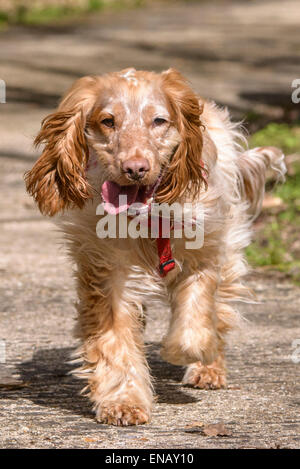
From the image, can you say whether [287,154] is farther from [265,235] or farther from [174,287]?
[174,287]

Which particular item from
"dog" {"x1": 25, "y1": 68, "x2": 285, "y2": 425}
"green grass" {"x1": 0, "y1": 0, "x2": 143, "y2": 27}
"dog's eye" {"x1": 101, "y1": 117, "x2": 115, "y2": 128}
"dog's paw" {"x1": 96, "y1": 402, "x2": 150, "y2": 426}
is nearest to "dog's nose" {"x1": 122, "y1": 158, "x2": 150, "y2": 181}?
"dog" {"x1": 25, "y1": 68, "x2": 285, "y2": 425}

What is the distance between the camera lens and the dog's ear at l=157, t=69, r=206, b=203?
15.5 feet

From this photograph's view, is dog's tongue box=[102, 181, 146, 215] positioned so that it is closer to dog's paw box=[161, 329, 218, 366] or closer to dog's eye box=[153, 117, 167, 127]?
dog's eye box=[153, 117, 167, 127]

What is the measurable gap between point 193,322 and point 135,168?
99cm

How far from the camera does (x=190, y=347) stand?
16.1 feet

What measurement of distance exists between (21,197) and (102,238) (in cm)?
539

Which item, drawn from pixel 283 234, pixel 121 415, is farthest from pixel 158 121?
pixel 283 234

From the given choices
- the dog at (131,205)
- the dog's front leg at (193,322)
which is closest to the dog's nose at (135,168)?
the dog at (131,205)

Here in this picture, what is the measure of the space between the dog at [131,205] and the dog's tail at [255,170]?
534 millimetres

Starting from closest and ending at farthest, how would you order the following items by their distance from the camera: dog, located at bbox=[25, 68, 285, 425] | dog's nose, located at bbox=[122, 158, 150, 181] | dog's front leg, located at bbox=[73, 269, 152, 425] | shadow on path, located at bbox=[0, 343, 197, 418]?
dog's nose, located at bbox=[122, 158, 150, 181], dog, located at bbox=[25, 68, 285, 425], dog's front leg, located at bbox=[73, 269, 152, 425], shadow on path, located at bbox=[0, 343, 197, 418]

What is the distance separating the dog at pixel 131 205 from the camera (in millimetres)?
4626

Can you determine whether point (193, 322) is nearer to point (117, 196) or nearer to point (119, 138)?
point (117, 196)

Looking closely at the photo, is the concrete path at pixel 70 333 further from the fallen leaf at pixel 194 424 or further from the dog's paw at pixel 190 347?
the dog's paw at pixel 190 347
